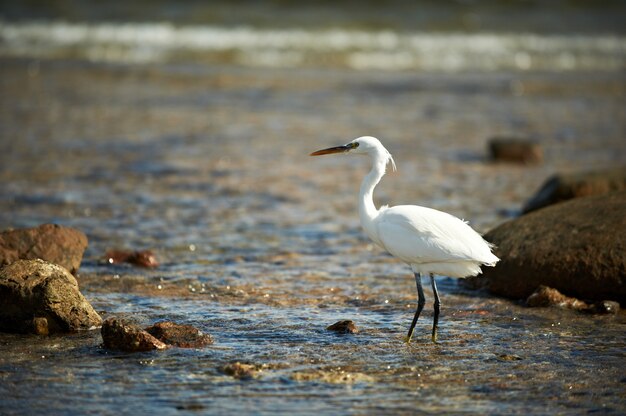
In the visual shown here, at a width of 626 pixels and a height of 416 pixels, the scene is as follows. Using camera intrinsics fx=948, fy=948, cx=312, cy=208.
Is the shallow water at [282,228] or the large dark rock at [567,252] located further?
the large dark rock at [567,252]

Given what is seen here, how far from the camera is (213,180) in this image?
39.7ft

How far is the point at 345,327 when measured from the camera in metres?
6.48

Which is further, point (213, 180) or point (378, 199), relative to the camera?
point (213, 180)

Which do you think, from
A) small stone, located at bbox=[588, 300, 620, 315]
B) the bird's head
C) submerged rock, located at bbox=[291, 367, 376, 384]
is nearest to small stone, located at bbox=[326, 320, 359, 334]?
submerged rock, located at bbox=[291, 367, 376, 384]

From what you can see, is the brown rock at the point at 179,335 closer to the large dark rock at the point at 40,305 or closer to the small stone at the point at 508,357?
the large dark rock at the point at 40,305

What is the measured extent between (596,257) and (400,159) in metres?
6.50

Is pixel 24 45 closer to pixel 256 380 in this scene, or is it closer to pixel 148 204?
pixel 148 204

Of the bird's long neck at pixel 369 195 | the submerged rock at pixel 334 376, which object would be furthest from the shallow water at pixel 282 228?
the bird's long neck at pixel 369 195

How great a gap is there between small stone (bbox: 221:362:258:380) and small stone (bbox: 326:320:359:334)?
3.40 ft

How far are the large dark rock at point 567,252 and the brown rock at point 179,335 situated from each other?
8.92 feet

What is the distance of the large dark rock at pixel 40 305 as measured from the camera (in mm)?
6238

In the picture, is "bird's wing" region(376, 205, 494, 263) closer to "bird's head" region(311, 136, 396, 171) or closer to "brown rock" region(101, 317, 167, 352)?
"bird's head" region(311, 136, 396, 171)

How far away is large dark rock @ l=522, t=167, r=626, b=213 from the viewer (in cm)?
959

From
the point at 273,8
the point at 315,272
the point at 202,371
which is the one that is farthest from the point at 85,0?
the point at 202,371
